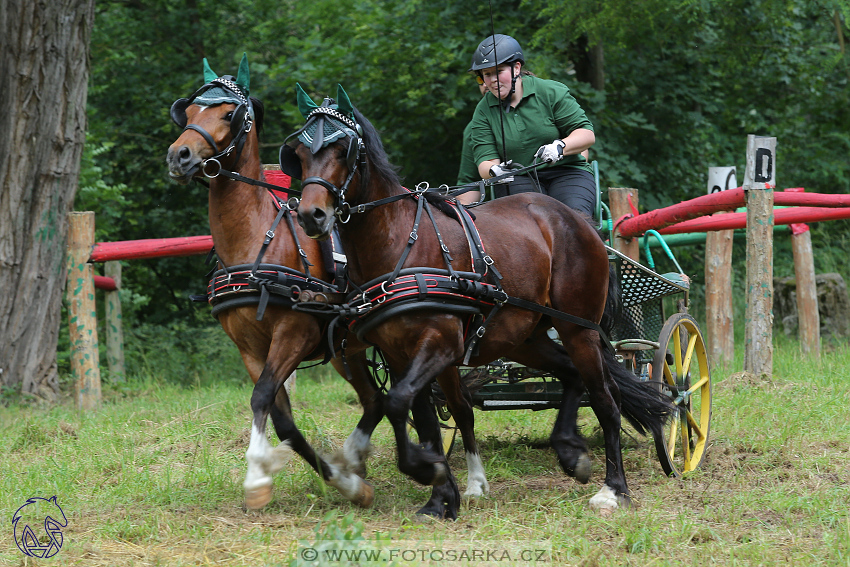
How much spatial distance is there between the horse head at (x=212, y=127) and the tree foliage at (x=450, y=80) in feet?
17.4

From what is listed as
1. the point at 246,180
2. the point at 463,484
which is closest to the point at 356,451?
the point at 463,484

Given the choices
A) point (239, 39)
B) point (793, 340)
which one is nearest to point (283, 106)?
point (239, 39)

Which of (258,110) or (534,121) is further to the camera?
(534,121)

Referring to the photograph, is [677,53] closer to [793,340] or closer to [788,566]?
[793,340]

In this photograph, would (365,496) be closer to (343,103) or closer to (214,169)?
(214,169)

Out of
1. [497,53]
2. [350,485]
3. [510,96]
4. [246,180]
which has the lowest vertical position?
[350,485]

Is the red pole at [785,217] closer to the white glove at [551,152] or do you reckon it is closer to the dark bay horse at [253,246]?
the white glove at [551,152]

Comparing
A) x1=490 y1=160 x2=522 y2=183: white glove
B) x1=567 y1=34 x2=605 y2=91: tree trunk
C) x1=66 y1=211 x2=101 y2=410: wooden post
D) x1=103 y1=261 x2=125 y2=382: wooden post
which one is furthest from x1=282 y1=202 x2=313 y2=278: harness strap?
x1=567 y1=34 x2=605 y2=91: tree trunk

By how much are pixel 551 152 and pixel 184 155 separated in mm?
1973

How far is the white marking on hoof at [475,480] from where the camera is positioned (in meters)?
4.50

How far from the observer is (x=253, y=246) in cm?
412

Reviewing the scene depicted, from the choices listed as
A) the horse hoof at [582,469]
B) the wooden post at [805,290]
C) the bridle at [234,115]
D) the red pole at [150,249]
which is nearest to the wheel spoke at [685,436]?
the horse hoof at [582,469]

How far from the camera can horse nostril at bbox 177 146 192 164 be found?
3855 mm

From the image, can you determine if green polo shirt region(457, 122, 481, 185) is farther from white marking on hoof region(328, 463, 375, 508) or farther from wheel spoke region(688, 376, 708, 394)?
white marking on hoof region(328, 463, 375, 508)
